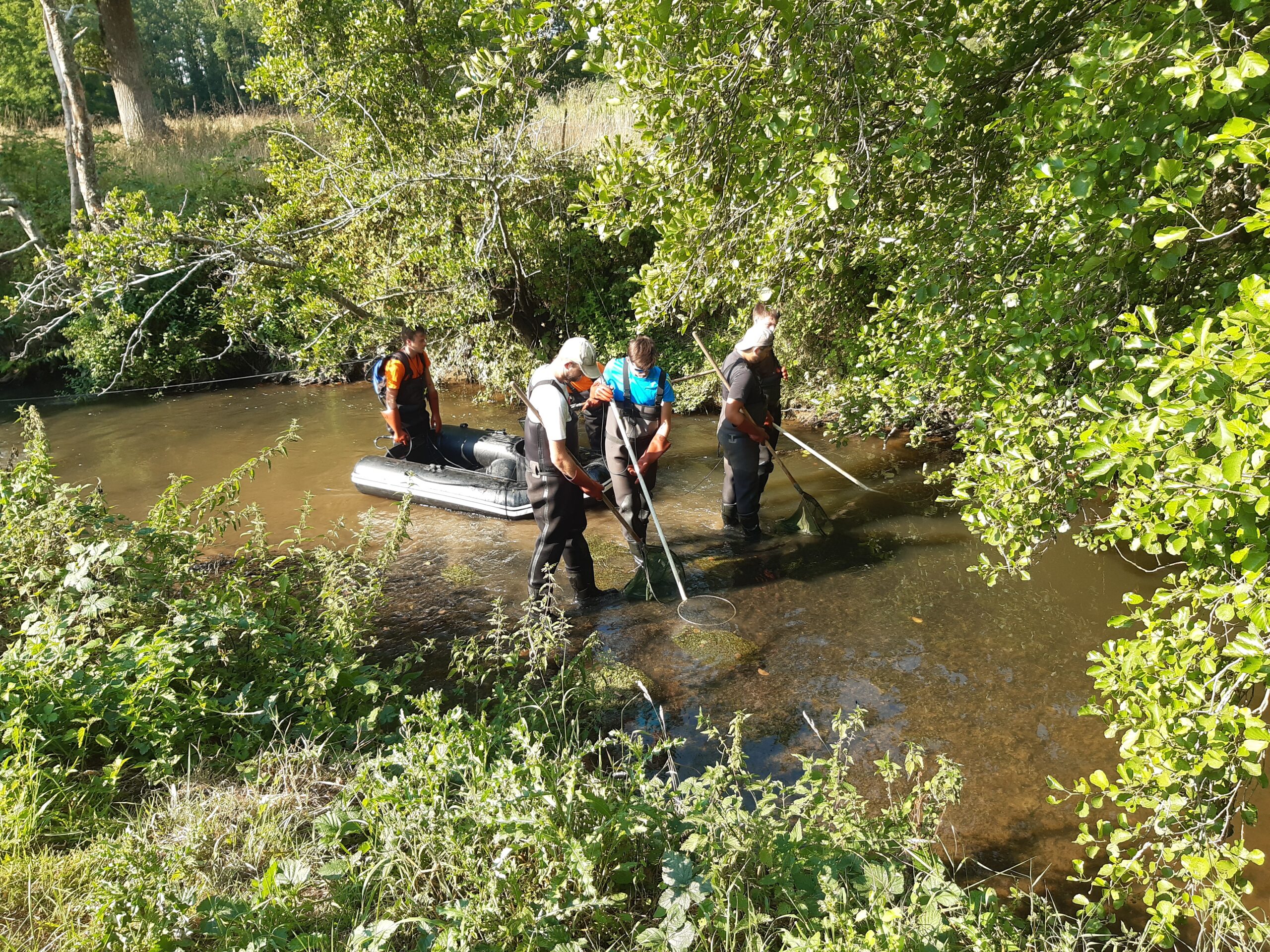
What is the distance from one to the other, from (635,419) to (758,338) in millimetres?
1222

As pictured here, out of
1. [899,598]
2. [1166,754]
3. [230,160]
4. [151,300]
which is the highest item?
[230,160]

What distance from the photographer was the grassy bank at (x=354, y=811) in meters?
2.27

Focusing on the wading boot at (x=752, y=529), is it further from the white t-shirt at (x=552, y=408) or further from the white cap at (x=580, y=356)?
the white t-shirt at (x=552, y=408)

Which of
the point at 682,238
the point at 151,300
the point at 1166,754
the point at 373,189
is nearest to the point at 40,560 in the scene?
the point at 682,238

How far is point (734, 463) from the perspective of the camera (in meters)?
6.36

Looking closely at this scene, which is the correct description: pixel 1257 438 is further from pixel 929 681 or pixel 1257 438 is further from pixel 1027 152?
pixel 929 681

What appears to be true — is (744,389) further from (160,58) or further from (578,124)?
(160,58)

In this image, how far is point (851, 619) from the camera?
538 centimetres

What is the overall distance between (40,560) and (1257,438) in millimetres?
5380

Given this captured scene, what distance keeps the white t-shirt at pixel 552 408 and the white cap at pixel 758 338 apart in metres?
1.80

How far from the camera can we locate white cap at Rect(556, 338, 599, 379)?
4973 mm

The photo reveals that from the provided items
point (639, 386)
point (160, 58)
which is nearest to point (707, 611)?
point (639, 386)

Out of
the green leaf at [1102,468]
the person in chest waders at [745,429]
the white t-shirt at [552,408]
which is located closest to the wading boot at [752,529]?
the person in chest waders at [745,429]

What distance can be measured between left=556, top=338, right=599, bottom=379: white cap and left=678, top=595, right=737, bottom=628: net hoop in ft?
6.23
